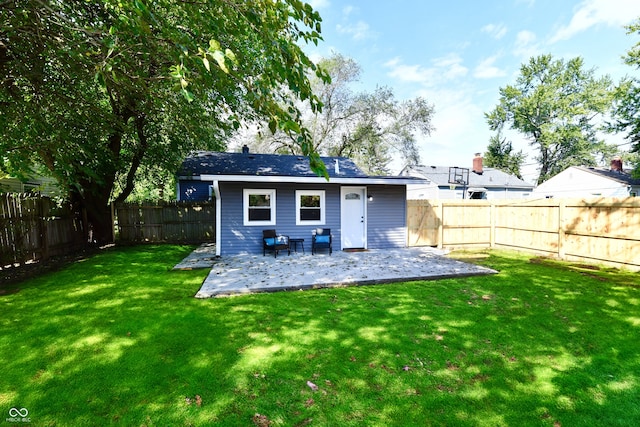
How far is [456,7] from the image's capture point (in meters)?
10.7

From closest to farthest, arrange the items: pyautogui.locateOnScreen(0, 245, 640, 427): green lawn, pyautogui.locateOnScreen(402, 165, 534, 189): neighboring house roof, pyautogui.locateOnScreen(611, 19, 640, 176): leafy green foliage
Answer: pyautogui.locateOnScreen(0, 245, 640, 427): green lawn → pyautogui.locateOnScreen(611, 19, 640, 176): leafy green foliage → pyautogui.locateOnScreen(402, 165, 534, 189): neighboring house roof

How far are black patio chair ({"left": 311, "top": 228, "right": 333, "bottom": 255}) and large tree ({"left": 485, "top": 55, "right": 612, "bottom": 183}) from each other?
100ft

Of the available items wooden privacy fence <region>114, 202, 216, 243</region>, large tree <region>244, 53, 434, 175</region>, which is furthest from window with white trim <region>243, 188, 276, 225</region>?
large tree <region>244, 53, 434, 175</region>

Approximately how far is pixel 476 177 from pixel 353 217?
706 inches

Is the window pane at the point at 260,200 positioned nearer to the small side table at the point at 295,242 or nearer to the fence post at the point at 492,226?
the small side table at the point at 295,242

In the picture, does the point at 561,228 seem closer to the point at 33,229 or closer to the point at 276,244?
the point at 276,244

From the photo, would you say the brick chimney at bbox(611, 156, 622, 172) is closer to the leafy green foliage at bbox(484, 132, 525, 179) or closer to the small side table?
the leafy green foliage at bbox(484, 132, 525, 179)

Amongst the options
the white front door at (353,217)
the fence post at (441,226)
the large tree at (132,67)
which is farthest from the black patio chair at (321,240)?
the fence post at (441,226)

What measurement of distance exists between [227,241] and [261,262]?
5.81 ft

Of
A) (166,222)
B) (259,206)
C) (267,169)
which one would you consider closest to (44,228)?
(166,222)

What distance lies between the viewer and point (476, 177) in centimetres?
2303

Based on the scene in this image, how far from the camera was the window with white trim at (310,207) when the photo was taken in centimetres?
931

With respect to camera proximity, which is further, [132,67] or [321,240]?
[321,240]

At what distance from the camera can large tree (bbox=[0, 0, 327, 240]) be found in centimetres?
197
